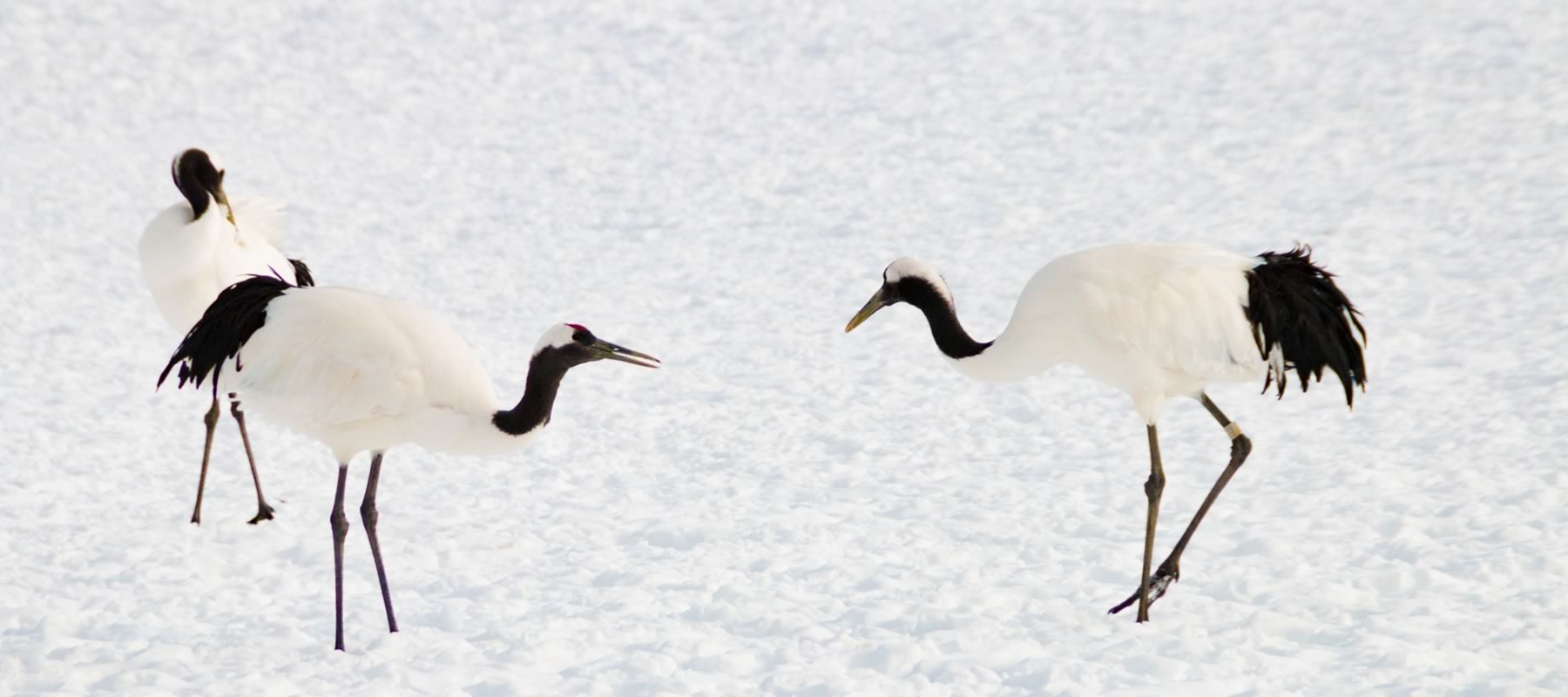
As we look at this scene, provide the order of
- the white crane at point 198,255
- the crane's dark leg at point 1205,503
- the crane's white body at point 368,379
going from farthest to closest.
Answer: the white crane at point 198,255 → the crane's dark leg at point 1205,503 → the crane's white body at point 368,379

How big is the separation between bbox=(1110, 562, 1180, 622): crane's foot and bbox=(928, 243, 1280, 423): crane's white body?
1.61 feet

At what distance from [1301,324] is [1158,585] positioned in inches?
37.3

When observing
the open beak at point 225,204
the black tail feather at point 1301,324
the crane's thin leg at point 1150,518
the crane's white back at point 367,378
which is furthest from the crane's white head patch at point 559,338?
the open beak at point 225,204

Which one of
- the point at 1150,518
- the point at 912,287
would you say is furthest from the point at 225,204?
the point at 1150,518

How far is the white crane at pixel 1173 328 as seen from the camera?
15.9 feet

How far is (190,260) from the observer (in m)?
6.05

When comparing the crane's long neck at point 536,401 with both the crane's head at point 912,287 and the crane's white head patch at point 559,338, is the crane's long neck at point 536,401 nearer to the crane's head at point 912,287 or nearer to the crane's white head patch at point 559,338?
the crane's white head patch at point 559,338

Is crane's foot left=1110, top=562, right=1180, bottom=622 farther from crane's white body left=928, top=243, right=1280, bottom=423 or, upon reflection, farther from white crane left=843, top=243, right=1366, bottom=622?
crane's white body left=928, top=243, right=1280, bottom=423

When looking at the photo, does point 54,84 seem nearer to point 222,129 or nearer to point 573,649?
point 222,129

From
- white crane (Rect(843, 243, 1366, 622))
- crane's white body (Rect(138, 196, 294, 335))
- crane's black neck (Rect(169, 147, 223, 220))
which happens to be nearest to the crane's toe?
crane's white body (Rect(138, 196, 294, 335))

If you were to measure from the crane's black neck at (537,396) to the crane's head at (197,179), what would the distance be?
213cm

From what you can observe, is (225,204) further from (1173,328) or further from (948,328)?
(1173,328)

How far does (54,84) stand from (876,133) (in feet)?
19.7

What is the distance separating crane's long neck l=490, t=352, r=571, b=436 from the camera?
473 centimetres
